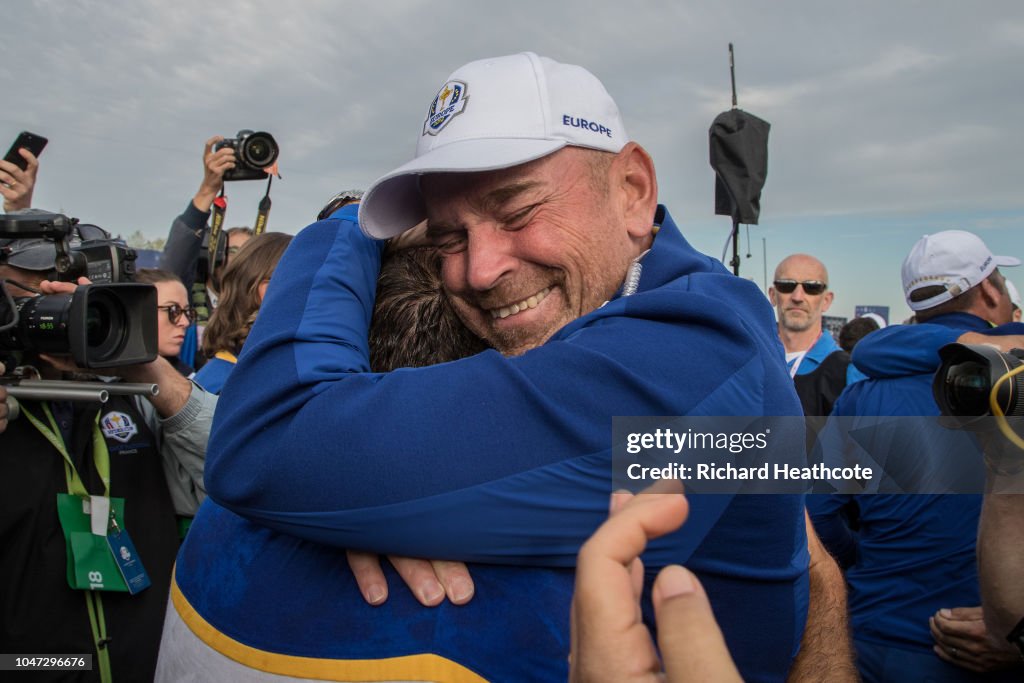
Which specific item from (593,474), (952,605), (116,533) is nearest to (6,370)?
(116,533)

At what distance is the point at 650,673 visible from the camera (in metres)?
0.60

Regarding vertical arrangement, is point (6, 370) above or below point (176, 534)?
above

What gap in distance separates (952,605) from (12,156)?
4.97 metres

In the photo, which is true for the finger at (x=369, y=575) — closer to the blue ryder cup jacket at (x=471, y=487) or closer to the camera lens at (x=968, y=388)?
the blue ryder cup jacket at (x=471, y=487)

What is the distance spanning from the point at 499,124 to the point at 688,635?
1.03 m

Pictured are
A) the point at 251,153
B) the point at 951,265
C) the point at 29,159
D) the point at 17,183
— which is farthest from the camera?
the point at 251,153

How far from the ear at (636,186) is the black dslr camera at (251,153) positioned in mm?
3792

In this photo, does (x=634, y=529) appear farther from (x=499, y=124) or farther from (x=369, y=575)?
(x=499, y=124)

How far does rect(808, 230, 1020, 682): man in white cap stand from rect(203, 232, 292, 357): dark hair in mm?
2698

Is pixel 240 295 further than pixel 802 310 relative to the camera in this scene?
No

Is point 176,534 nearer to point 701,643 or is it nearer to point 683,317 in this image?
point 683,317

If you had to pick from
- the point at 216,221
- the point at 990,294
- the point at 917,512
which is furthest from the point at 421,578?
the point at 216,221

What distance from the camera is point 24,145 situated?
3.96 meters

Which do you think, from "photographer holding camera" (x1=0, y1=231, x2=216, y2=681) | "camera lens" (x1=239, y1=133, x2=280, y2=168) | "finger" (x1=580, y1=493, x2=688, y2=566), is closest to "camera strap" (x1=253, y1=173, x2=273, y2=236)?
"camera lens" (x1=239, y1=133, x2=280, y2=168)
